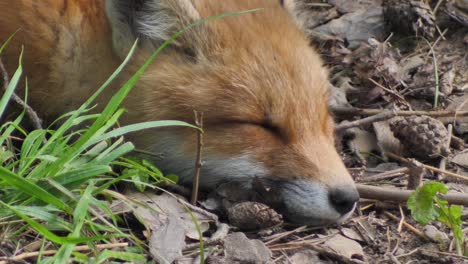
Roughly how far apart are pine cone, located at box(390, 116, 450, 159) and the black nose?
1.45 metres

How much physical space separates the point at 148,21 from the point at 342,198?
1.82 m

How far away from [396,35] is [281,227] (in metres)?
3.63

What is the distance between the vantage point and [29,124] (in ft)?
17.4

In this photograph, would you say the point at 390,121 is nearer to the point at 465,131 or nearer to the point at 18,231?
the point at 465,131

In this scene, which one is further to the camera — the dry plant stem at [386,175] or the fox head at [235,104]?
the dry plant stem at [386,175]

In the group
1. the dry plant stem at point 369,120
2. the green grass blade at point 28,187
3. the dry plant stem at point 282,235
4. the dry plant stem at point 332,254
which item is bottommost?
the dry plant stem at point 332,254

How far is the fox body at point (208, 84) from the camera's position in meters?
4.84

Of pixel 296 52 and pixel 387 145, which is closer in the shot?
pixel 296 52

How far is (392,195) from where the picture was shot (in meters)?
5.20

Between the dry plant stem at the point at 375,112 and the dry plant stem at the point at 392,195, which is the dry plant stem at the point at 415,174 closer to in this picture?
the dry plant stem at the point at 392,195

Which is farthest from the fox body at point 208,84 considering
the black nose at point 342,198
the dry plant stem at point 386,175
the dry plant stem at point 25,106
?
the dry plant stem at point 386,175

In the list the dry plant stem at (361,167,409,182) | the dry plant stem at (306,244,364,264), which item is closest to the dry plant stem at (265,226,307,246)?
the dry plant stem at (306,244,364,264)

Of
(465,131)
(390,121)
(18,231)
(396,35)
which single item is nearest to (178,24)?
(18,231)

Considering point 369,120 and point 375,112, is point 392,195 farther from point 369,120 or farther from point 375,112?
point 375,112
